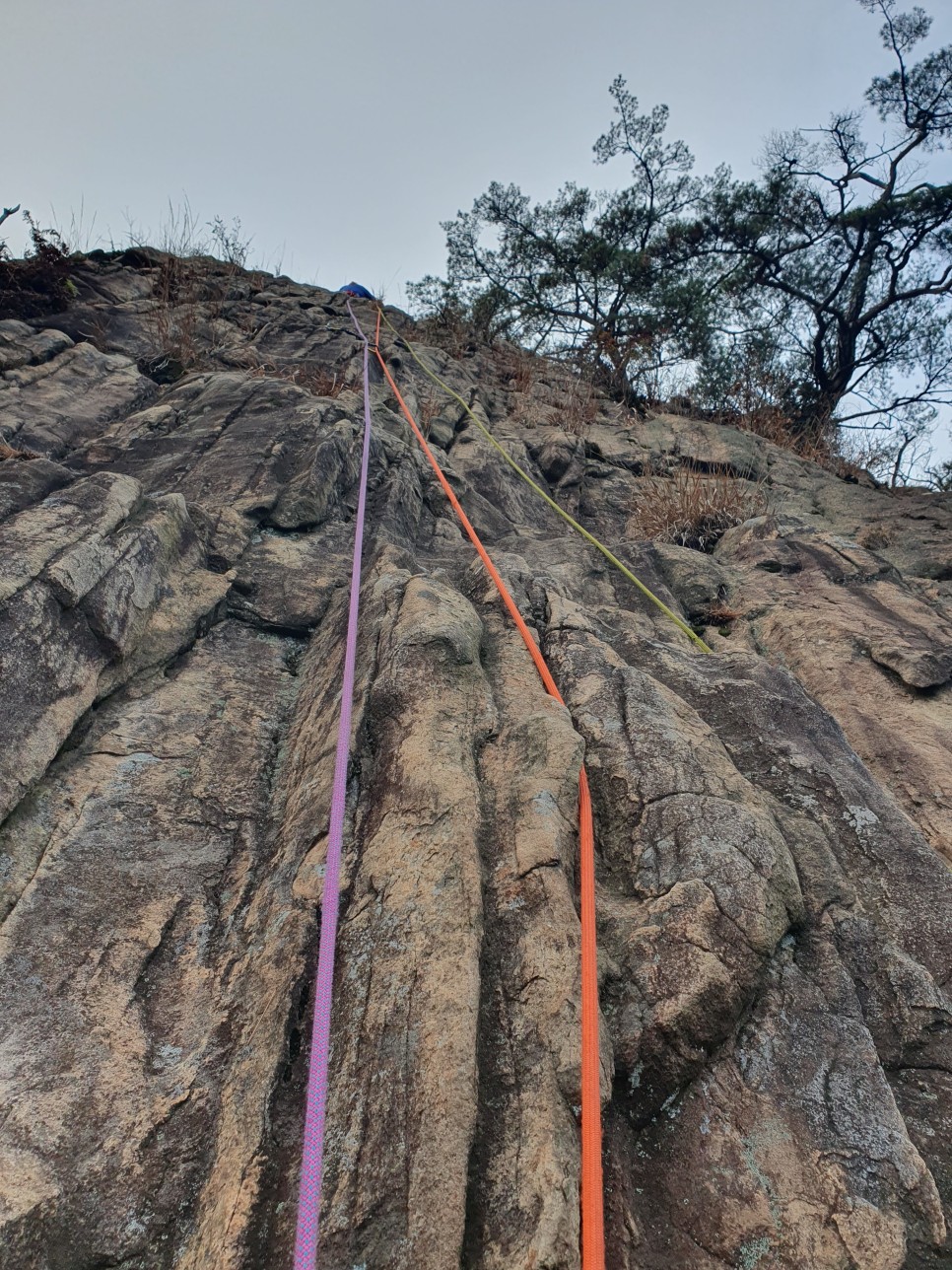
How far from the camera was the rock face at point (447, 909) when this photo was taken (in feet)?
5.18

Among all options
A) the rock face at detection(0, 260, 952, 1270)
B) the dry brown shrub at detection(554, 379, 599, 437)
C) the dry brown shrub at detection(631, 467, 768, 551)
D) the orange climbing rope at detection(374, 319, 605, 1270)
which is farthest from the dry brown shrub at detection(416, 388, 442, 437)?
the orange climbing rope at detection(374, 319, 605, 1270)

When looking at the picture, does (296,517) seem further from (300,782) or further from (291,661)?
(300,782)

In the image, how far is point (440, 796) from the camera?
2.28m

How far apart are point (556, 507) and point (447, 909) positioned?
A: 4.74m

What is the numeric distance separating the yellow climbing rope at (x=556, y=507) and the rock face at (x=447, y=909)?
0.14 metres

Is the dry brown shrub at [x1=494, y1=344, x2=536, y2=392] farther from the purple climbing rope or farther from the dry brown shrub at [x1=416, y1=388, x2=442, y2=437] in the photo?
the purple climbing rope

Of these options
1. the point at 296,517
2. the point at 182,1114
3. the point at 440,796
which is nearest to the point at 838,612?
the point at 440,796

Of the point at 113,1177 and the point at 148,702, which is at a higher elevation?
the point at 148,702

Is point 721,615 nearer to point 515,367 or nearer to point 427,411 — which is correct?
point 427,411

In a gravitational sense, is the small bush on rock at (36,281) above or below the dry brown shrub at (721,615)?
above

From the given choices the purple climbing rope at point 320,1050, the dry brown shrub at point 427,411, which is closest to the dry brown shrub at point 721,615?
the purple climbing rope at point 320,1050

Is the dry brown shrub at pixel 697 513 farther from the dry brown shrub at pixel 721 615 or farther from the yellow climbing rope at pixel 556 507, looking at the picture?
the dry brown shrub at pixel 721 615

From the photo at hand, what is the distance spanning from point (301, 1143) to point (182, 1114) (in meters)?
0.40

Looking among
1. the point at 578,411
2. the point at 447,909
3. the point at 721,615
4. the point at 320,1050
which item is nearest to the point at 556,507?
the point at 721,615
